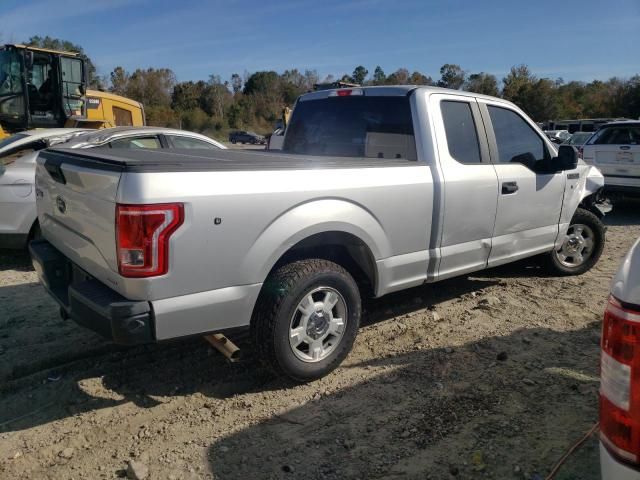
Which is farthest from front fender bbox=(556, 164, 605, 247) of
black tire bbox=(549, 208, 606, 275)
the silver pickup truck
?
black tire bbox=(549, 208, 606, 275)

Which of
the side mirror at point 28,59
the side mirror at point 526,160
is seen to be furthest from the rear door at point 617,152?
the side mirror at point 28,59

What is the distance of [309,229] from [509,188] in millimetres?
2235

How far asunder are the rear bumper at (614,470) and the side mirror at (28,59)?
12555 millimetres

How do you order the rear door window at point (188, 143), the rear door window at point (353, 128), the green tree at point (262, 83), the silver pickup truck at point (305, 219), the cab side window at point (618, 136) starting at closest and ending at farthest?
the silver pickup truck at point (305, 219) → the rear door window at point (353, 128) → the rear door window at point (188, 143) → the cab side window at point (618, 136) → the green tree at point (262, 83)

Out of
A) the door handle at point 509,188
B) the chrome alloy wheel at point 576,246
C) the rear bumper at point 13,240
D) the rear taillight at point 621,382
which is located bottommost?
the rear bumper at point 13,240

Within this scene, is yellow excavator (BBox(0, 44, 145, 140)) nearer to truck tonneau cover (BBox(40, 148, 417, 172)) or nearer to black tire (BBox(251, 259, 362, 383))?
truck tonneau cover (BBox(40, 148, 417, 172))

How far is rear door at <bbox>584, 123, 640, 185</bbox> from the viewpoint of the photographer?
33.8ft

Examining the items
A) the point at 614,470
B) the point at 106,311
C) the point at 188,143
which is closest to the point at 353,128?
the point at 106,311

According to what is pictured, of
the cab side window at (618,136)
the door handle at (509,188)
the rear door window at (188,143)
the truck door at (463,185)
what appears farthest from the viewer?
the cab side window at (618,136)

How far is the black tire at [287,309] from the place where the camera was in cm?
330

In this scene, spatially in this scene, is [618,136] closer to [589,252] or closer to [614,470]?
[589,252]

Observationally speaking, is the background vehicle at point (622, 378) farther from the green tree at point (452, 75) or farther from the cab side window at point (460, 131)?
the green tree at point (452, 75)

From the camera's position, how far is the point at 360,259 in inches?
155

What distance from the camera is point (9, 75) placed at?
37.7ft
